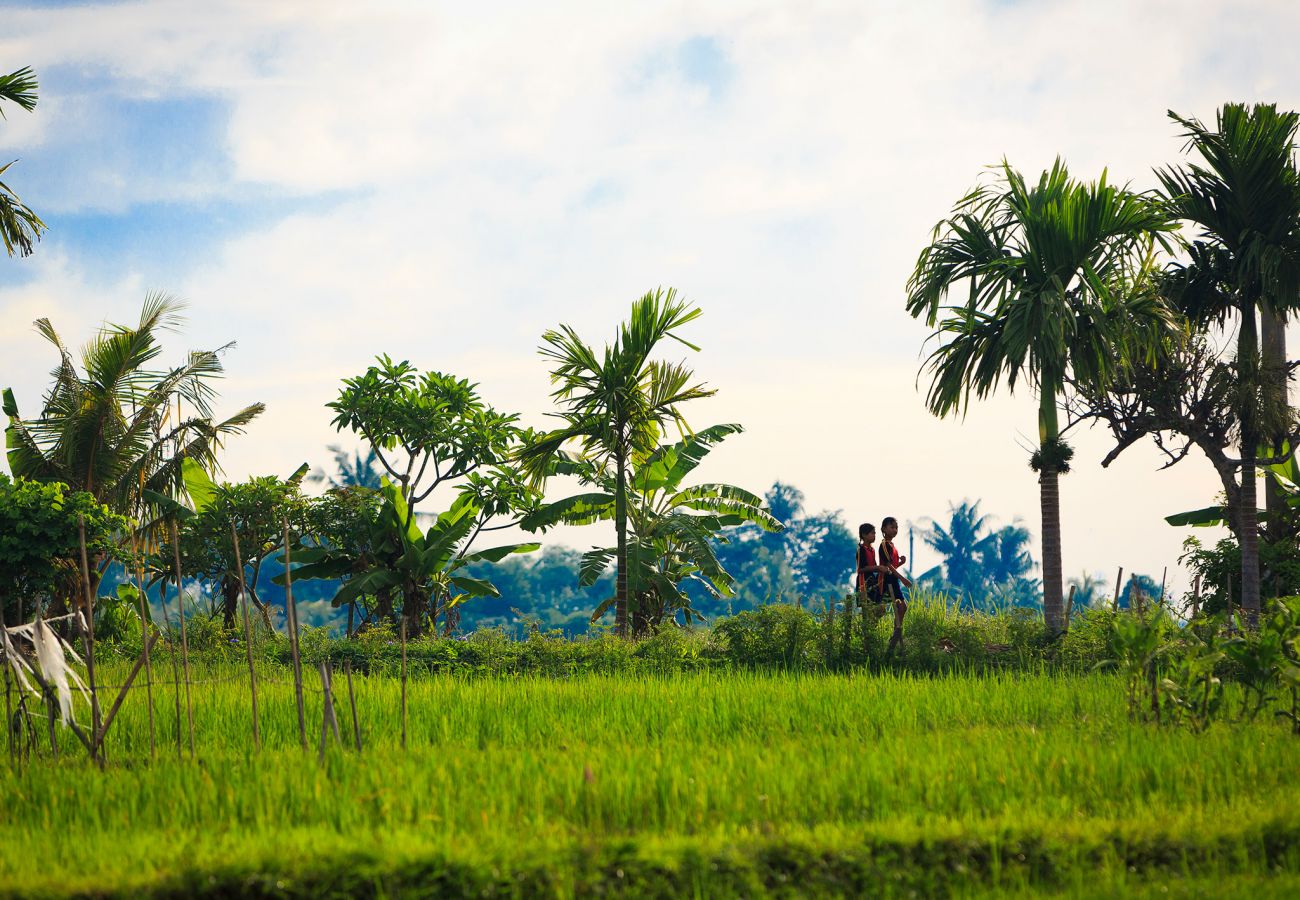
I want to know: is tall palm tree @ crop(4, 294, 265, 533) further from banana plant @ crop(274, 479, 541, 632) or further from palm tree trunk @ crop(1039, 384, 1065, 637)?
palm tree trunk @ crop(1039, 384, 1065, 637)

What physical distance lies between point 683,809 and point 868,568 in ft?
22.7

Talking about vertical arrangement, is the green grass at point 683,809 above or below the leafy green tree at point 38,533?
below

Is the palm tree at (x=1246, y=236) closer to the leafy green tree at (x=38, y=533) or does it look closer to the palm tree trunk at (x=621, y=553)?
the palm tree trunk at (x=621, y=553)

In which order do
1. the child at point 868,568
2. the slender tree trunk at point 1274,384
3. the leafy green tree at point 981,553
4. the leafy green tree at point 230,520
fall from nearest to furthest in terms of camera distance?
the child at point 868,568 < the slender tree trunk at point 1274,384 < the leafy green tree at point 230,520 < the leafy green tree at point 981,553

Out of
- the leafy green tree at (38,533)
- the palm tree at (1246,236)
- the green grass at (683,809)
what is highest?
the palm tree at (1246,236)

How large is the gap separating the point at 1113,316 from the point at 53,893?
1352 centimetres

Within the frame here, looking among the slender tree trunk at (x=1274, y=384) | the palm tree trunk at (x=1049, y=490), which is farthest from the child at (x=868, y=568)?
the slender tree trunk at (x=1274, y=384)

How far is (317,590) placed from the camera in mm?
52250

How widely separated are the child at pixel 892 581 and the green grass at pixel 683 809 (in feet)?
10.9

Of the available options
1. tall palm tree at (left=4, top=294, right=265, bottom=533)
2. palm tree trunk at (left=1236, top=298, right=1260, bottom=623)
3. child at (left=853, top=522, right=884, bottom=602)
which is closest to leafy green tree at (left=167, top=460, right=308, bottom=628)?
tall palm tree at (left=4, top=294, right=265, bottom=533)

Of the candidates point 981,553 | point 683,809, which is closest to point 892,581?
point 683,809

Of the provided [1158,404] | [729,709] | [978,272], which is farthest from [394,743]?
[1158,404]

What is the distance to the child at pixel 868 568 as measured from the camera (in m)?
12.3

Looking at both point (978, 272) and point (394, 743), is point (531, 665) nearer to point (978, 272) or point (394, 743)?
point (394, 743)
